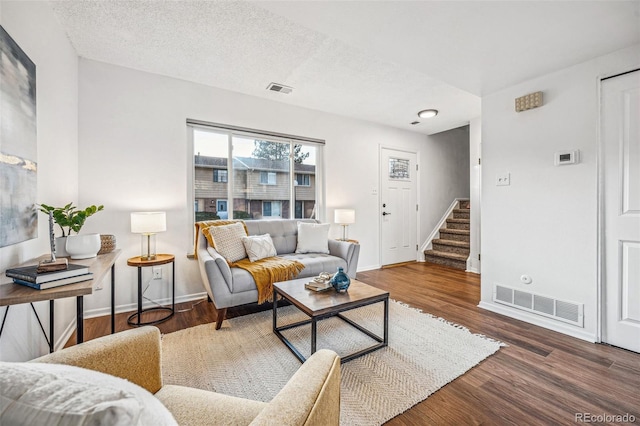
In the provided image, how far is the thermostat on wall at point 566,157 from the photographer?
2174 mm

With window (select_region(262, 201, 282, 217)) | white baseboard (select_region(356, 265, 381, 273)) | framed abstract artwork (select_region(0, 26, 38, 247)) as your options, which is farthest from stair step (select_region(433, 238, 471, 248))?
framed abstract artwork (select_region(0, 26, 38, 247))

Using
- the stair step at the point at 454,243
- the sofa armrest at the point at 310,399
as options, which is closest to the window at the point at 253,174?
the stair step at the point at 454,243

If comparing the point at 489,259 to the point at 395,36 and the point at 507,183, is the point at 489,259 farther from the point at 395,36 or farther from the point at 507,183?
the point at 395,36

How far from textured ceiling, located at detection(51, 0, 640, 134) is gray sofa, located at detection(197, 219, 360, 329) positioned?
1711mm

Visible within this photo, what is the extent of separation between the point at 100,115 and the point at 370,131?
3.53 m

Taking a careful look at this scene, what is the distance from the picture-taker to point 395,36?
191 cm

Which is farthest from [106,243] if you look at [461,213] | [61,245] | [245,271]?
[461,213]

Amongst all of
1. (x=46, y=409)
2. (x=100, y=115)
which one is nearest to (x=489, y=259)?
(x=46, y=409)

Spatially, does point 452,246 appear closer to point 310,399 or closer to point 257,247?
point 257,247

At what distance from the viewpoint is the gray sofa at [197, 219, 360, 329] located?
89.0 inches

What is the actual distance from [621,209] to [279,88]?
131 inches

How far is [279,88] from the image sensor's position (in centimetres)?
320

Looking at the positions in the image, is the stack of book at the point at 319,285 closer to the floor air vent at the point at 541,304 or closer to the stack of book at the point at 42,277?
the stack of book at the point at 42,277

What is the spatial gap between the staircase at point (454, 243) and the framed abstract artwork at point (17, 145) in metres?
5.02
